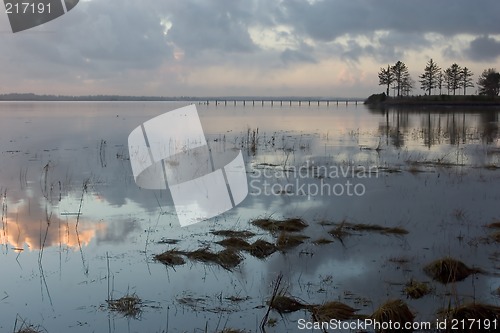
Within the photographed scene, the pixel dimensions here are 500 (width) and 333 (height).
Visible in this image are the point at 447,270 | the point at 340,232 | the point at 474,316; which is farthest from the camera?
the point at 340,232

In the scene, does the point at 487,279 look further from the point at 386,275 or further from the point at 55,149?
the point at 55,149

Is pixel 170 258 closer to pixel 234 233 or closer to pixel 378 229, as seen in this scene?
pixel 234 233

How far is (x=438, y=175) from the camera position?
19.3 m

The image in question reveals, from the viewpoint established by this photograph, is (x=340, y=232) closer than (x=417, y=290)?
No

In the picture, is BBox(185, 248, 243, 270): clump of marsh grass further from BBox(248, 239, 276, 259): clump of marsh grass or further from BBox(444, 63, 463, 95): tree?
BBox(444, 63, 463, 95): tree

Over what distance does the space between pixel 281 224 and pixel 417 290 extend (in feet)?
14.8

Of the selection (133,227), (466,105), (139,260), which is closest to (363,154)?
(133,227)

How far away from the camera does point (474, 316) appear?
22.1 feet

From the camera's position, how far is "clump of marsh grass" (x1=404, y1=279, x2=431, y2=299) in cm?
784

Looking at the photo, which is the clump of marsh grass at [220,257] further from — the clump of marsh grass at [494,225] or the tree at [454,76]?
the tree at [454,76]

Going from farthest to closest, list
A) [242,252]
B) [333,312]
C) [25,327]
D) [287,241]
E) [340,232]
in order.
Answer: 1. [340,232]
2. [287,241]
3. [242,252]
4. [333,312]
5. [25,327]

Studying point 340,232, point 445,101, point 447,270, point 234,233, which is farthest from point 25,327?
point 445,101

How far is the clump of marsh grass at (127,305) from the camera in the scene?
7.42 metres

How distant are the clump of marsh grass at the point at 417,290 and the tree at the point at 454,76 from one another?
134563 millimetres
